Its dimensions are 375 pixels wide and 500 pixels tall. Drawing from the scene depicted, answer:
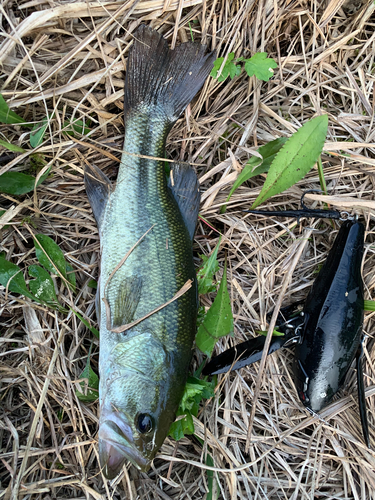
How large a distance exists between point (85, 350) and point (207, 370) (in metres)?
0.99

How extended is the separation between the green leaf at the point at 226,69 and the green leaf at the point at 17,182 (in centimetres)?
148

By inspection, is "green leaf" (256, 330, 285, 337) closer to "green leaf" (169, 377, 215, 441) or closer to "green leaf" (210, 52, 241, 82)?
"green leaf" (169, 377, 215, 441)

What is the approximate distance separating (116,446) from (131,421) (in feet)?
0.56

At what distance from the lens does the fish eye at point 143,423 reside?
6.84 ft

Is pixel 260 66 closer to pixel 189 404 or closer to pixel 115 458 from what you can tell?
pixel 189 404

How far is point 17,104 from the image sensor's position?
96.8 inches

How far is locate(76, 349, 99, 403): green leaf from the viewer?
8.19 ft

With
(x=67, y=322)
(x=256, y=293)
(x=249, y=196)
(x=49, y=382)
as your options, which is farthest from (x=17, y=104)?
(x=256, y=293)

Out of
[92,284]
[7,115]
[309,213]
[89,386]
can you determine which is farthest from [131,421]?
[7,115]

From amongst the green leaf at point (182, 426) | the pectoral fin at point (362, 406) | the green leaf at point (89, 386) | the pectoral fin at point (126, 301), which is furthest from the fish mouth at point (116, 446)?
the pectoral fin at point (362, 406)

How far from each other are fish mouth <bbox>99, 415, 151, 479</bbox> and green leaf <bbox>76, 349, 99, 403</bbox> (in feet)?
1.48

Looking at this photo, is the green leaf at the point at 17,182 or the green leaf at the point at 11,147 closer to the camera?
the green leaf at the point at 11,147

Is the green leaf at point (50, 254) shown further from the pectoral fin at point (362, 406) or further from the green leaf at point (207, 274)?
the pectoral fin at point (362, 406)

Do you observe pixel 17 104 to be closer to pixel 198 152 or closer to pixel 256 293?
pixel 198 152
